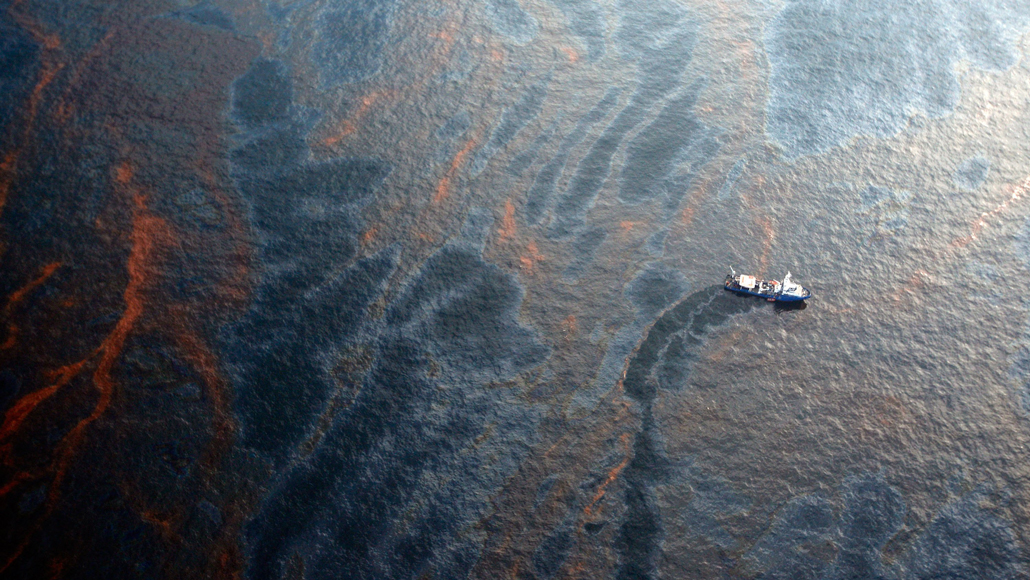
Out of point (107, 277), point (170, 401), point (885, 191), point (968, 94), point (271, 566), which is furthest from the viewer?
point (968, 94)

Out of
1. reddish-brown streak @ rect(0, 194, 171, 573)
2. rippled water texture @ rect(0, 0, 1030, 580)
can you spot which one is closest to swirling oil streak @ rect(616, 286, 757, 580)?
rippled water texture @ rect(0, 0, 1030, 580)

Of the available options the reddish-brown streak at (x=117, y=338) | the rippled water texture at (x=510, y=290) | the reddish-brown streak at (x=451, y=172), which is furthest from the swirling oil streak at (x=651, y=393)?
the reddish-brown streak at (x=117, y=338)

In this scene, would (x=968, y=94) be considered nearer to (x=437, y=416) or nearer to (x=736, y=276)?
(x=736, y=276)

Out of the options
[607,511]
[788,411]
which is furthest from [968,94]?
[607,511]

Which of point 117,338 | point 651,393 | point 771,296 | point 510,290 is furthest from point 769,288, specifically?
point 117,338

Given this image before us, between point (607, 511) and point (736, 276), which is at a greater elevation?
point (736, 276)

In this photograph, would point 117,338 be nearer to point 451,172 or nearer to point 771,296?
point 451,172

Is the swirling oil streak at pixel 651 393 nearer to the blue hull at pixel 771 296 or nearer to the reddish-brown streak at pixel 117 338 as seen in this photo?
the blue hull at pixel 771 296

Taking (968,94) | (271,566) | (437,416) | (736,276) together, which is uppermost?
(968,94)
